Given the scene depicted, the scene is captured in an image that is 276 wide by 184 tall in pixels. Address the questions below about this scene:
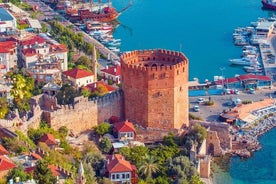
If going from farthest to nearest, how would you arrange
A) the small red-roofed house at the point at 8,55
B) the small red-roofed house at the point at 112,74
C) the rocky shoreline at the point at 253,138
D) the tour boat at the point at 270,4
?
the tour boat at the point at 270,4 → the small red-roofed house at the point at 112,74 → the small red-roofed house at the point at 8,55 → the rocky shoreline at the point at 253,138

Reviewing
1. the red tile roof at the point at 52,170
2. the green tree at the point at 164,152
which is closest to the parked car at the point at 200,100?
the green tree at the point at 164,152

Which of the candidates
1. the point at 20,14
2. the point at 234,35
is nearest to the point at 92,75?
the point at 20,14

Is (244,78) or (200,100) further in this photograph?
(244,78)

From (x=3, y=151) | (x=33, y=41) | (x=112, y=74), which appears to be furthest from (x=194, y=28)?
(x=3, y=151)

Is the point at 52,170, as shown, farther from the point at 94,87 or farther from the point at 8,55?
the point at 8,55

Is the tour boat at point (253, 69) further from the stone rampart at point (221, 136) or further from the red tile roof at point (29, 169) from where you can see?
the red tile roof at point (29, 169)
